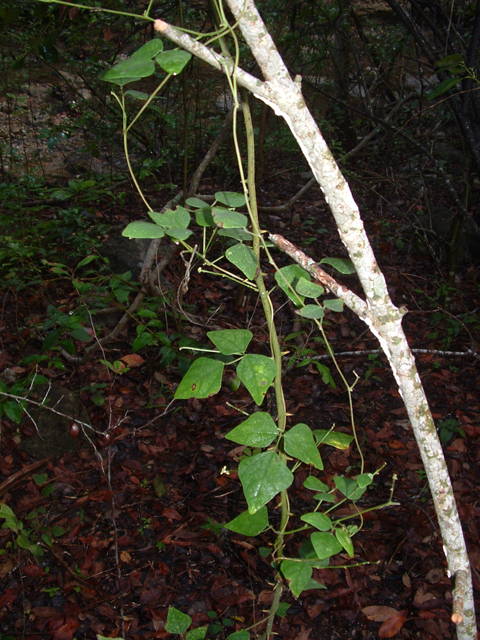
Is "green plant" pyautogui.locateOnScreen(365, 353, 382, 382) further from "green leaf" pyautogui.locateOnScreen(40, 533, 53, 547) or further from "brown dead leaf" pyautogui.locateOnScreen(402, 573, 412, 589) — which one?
"green leaf" pyautogui.locateOnScreen(40, 533, 53, 547)

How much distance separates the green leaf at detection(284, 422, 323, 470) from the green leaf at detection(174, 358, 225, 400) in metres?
0.20

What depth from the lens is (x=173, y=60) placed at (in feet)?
2.59

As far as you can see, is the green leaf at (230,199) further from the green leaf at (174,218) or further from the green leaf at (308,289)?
the green leaf at (308,289)

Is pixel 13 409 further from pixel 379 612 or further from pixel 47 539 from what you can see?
pixel 379 612

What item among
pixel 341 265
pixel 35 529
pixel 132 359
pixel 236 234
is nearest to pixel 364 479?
pixel 341 265

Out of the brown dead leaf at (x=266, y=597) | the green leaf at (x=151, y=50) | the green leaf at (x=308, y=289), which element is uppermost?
the green leaf at (x=151, y=50)

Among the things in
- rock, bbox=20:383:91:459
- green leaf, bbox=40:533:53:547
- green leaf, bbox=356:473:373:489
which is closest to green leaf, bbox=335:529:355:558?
green leaf, bbox=356:473:373:489

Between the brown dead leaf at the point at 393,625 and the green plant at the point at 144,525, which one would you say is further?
the green plant at the point at 144,525

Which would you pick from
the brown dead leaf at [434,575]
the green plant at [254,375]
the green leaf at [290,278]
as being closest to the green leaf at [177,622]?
the green plant at [254,375]

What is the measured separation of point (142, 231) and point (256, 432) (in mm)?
489

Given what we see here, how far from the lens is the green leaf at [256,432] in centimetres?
98

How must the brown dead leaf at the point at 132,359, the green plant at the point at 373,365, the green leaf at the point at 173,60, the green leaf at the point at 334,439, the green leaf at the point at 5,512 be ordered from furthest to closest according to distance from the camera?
the green plant at the point at 373,365
the brown dead leaf at the point at 132,359
the green leaf at the point at 5,512
the green leaf at the point at 334,439
the green leaf at the point at 173,60

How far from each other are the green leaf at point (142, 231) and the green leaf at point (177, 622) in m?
0.86

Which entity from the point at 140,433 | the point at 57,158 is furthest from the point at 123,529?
the point at 57,158
